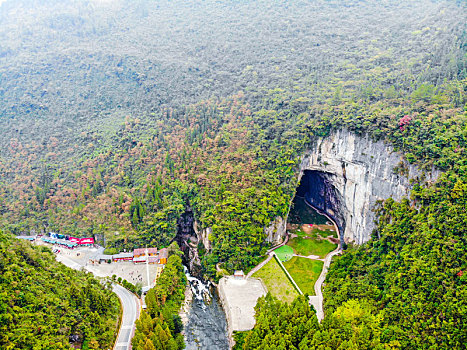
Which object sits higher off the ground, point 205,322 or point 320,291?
point 320,291

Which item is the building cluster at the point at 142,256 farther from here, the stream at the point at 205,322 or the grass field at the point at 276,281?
the grass field at the point at 276,281

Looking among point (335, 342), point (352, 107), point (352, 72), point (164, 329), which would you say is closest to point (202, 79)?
point (352, 72)

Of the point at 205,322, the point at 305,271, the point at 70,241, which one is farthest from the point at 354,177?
the point at 70,241

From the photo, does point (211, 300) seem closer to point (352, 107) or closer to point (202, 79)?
point (352, 107)

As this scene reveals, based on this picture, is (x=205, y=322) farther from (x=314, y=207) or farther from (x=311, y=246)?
(x=314, y=207)

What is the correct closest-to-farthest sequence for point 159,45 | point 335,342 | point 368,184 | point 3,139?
point 335,342
point 368,184
point 3,139
point 159,45

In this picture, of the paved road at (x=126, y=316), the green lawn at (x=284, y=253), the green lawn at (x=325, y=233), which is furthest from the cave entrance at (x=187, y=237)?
the green lawn at (x=325, y=233)
